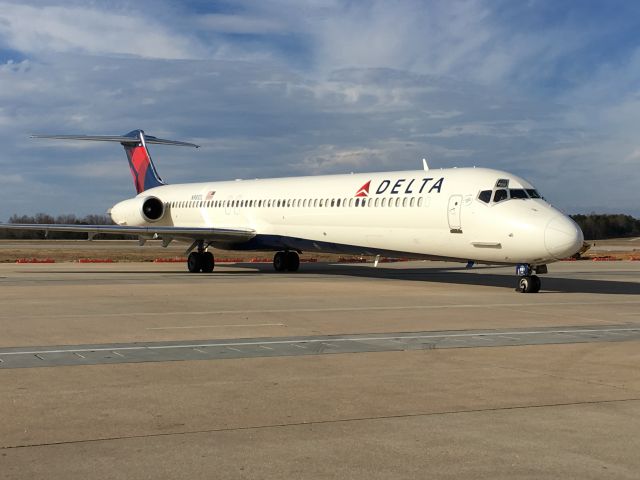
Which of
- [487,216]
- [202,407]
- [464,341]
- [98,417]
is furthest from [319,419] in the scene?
[487,216]

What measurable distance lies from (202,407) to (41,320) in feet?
22.5

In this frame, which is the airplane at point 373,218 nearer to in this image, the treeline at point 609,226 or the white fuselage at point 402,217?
the white fuselage at point 402,217

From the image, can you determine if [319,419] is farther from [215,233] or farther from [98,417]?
[215,233]

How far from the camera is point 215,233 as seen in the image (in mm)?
26703

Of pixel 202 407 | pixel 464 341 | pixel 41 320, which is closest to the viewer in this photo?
pixel 202 407

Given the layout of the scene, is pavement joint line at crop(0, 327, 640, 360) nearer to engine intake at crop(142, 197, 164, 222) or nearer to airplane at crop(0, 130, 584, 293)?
airplane at crop(0, 130, 584, 293)

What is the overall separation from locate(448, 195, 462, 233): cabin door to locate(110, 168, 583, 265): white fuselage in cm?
2

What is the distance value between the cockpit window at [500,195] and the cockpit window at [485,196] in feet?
0.48

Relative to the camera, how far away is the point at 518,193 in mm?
18750

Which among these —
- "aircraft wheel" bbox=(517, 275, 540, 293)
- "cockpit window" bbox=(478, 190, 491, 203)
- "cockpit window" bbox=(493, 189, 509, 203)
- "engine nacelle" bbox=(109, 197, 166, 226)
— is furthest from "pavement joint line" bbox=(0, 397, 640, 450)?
"engine nacelle" bbox=(109, 197, 166, 226)

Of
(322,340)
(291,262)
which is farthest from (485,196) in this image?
(291,262)

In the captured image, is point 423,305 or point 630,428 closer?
point 630,428

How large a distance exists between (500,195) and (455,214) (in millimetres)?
1195

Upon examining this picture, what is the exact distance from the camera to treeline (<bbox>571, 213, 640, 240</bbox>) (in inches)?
3871
